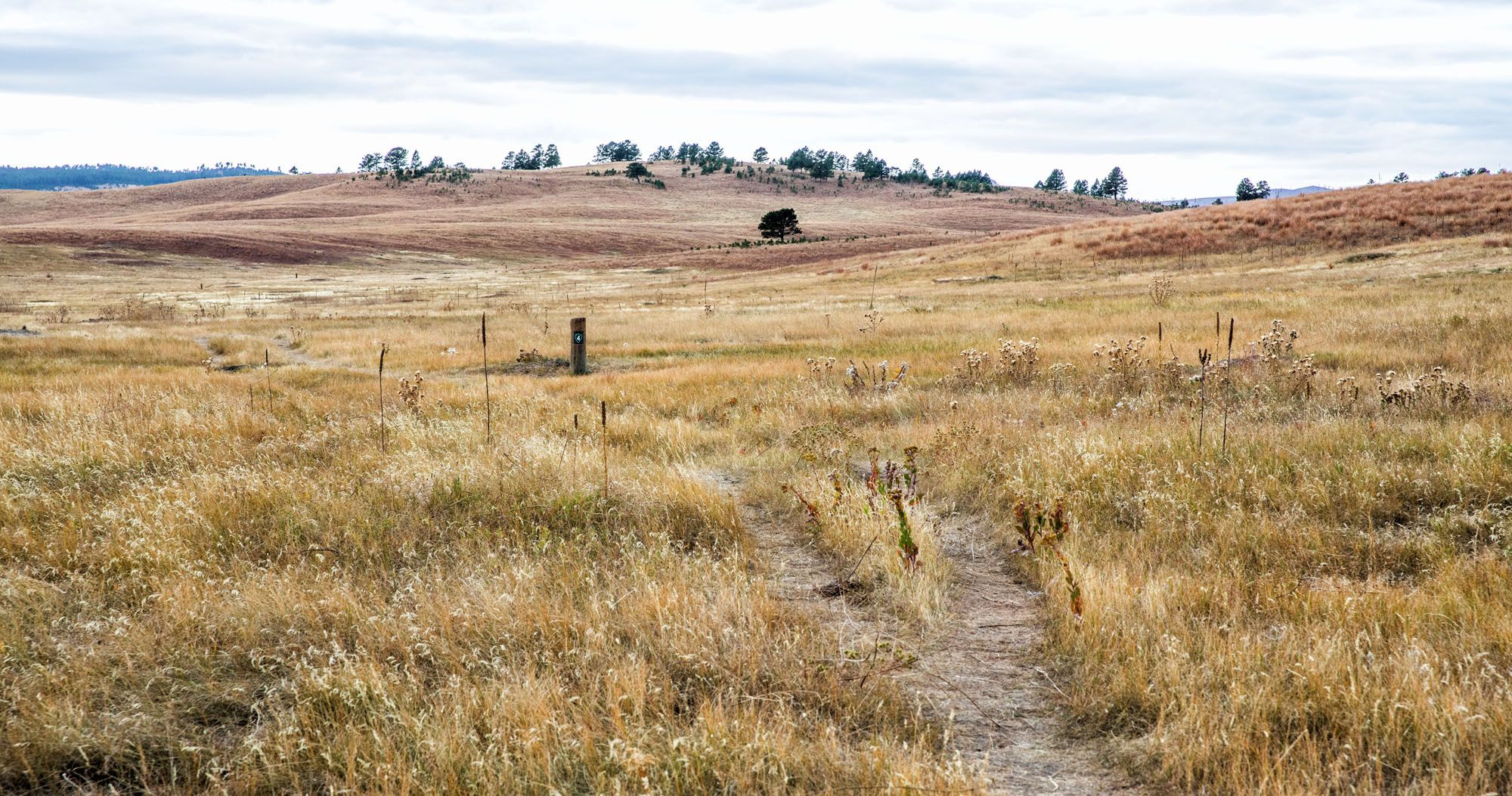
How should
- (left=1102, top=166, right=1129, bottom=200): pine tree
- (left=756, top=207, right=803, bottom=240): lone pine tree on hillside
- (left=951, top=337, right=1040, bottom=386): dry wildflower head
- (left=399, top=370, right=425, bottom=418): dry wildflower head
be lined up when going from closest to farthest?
(left=399, top=370, right=425, bottom=418): dry wildflower head, (left=951, top=337, right=1040, bottom=386): dry wildflower head, (left=756, top=207, right=803, bottom=240): lone pine tree on hillside, (left=1102, top=166, right=1129, bottom=200): pine tree

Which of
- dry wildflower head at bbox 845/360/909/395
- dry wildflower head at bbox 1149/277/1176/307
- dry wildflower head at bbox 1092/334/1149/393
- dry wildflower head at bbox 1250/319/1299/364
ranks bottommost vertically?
dry wildflower head at bbox 845/360/909/395

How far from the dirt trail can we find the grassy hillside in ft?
184

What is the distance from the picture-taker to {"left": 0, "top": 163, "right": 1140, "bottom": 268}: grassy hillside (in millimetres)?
65750

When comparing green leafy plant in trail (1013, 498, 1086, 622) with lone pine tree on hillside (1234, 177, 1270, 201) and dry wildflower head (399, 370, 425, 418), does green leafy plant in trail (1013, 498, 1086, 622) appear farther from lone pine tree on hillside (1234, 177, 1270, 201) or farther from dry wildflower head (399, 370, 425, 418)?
lone pine tree on hillside (1234, 177, 1270, 201)

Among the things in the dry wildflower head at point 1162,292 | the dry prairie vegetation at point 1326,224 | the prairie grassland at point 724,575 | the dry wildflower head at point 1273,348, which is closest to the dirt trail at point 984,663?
the prairie grassland at point 724,575

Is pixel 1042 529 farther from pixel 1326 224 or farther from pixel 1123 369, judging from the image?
pixel 1326 224

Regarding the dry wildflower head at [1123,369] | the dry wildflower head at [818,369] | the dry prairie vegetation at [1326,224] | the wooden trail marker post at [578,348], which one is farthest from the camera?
the dry prairie vegetation at [1326,224]

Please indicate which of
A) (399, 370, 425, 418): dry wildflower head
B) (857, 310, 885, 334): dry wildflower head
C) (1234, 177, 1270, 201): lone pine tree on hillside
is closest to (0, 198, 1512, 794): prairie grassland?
(399, 370, 425, 418): dry wildflower head

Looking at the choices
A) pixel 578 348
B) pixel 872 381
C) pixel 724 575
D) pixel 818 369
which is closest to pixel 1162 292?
pixel 818 369

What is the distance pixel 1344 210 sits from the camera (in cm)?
3569

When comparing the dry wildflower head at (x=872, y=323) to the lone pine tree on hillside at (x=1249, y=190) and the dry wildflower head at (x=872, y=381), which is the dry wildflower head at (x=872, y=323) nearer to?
the dry wildflower head at (x=872, y=381)

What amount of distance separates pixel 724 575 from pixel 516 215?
100.0 m

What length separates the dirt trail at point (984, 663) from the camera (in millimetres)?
3264

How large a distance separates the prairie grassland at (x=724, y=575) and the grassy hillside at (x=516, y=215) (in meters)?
51.9
